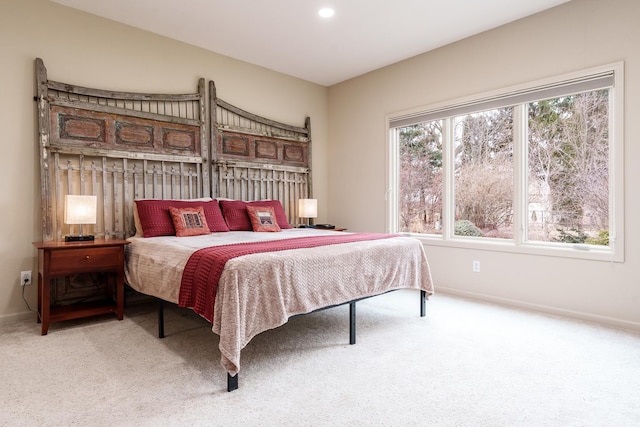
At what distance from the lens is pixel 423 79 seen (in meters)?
4.21

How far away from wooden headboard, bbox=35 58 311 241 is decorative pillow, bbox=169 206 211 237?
56 centimetres

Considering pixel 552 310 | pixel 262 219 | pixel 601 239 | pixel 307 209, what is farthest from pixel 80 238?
pixel 601 239


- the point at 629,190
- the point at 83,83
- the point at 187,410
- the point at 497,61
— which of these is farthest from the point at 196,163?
the point at 629,190

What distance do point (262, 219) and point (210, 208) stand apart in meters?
0.54

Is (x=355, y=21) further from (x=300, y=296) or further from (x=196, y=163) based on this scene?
(x=300, y=296)

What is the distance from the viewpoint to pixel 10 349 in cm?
242

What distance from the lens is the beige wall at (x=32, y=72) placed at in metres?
2.95

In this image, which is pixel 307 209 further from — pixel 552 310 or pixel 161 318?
pixel 552 310

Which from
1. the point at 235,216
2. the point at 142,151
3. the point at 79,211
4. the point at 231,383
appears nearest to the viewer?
the point at 231,383

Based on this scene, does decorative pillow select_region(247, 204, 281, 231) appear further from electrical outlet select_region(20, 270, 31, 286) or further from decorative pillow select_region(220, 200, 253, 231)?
electrical outlet select_region(20, 270, 31, 286)

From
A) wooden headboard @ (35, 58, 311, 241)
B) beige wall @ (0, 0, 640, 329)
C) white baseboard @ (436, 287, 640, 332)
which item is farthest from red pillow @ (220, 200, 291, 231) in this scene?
white baseboard @ (436, 287, 640, 332)

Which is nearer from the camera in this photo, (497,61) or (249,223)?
(497,61)

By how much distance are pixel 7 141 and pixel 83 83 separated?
0.79m

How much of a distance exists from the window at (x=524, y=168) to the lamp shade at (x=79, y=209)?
10.9 feet
